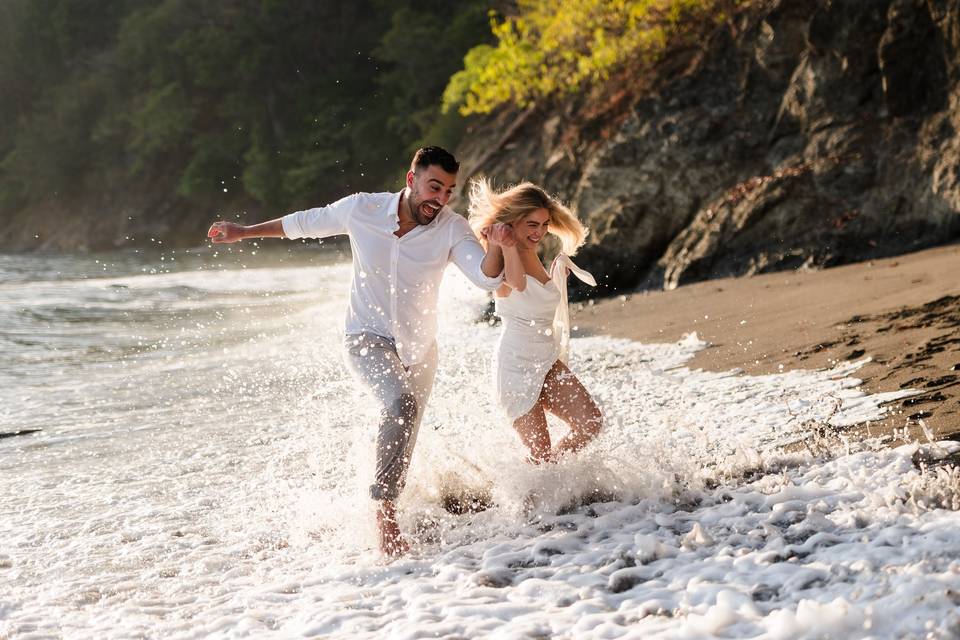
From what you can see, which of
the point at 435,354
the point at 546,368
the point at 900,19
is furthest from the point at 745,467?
the point at 900,19

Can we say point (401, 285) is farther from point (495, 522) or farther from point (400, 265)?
point (495, 522)

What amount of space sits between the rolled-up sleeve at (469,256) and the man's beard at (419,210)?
0.14 meters

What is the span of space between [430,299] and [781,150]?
1103cm

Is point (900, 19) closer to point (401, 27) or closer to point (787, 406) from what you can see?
point (787, 406)

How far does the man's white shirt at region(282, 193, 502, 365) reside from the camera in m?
5.13

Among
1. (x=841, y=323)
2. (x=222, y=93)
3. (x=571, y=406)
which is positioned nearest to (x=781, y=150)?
(x=841, y=323)

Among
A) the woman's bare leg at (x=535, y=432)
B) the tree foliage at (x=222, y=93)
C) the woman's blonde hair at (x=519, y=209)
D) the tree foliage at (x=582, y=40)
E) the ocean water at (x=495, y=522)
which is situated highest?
the tree foliage at (x=222, y=93)

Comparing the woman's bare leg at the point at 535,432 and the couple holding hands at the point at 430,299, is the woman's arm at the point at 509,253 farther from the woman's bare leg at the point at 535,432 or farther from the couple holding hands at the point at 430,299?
the woman's bare leg at the point at 535,432

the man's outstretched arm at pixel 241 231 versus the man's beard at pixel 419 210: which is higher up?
the man's outstretched arm at pixel 241 231

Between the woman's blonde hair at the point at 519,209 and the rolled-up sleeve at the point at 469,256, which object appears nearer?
the rolled-up sleeve at the point at 469,256

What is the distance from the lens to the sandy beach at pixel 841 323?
596 cm

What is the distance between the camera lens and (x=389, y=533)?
16.1ft

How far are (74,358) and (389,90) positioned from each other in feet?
101

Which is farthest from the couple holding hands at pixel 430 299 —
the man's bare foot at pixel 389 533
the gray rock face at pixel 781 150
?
the gray rock face at pixel 781 150
